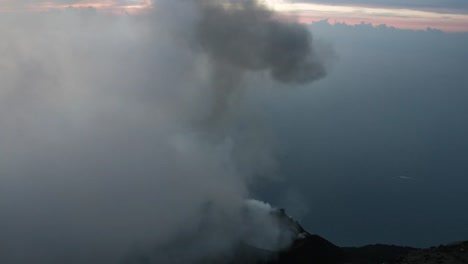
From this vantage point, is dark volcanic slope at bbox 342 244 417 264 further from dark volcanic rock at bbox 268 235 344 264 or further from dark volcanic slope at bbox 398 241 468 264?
dark volcanic slope at bbox 398 241 468 264

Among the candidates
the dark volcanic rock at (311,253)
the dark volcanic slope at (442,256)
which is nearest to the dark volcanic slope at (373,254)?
the dark volcanic rock at (311,253)

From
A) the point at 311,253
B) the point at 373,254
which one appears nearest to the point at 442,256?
the point at 311,253

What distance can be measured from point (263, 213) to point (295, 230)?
6050 millimetres

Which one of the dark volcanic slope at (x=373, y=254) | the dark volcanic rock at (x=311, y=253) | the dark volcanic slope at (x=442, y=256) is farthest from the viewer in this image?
the dark volcanic slope at (x=373, y=254)

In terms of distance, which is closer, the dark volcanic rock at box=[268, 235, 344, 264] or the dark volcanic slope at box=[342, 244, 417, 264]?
the dark volcanic rock at box=[268, 235, 344, 264]

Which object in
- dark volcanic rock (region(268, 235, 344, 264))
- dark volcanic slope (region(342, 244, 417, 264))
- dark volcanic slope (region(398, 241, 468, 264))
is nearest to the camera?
dark volcanic slope (region(398, 241, 468, 264))

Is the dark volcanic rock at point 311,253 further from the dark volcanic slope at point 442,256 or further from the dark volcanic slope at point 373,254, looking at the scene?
the dark volcanic slope at point 442,256

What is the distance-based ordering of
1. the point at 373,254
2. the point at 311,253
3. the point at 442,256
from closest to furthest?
the point at 442,256, the point at 311,253, the point at 373,254

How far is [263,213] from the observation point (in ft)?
194

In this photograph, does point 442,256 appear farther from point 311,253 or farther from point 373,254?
point 373,254

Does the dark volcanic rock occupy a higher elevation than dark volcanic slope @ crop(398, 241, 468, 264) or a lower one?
higher

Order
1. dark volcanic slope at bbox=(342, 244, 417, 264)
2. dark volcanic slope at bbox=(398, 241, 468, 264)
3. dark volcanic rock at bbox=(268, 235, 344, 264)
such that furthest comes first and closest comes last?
dark volcanic slope at bbox=(342, 244, 417, 264) < dark volcanic rock at bbox=(268, 235, 344, 264) < dark volcanic slope at bbox=(398, 241, 468, 264)

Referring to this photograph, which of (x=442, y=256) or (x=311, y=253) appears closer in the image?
(x=442, y=256)

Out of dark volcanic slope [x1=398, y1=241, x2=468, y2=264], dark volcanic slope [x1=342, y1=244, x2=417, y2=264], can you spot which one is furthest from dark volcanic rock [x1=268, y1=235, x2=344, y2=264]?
dark volcanic slope [x1=398, y1=241, x2=468, y2=264]
